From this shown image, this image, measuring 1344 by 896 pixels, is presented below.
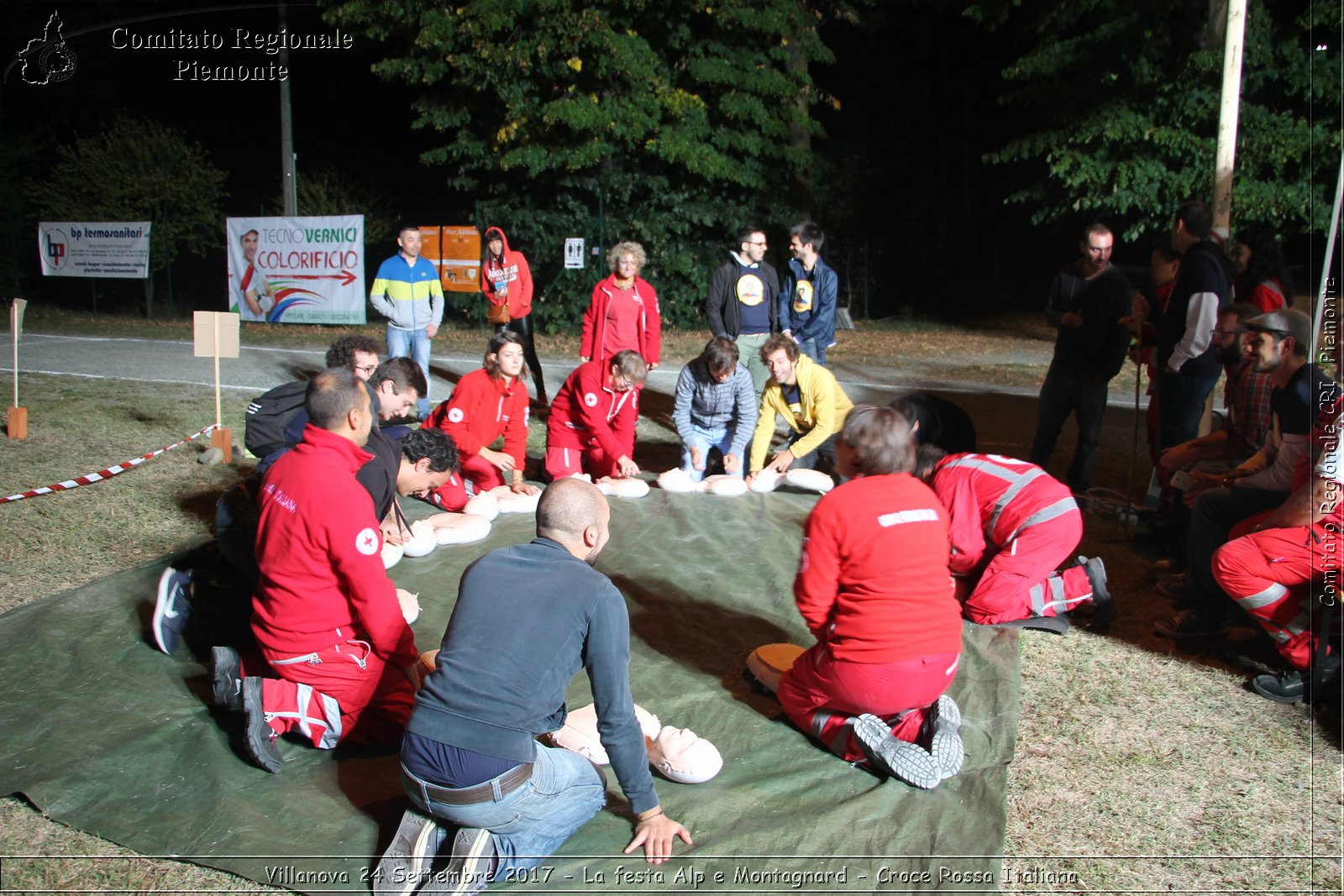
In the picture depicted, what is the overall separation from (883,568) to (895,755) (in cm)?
57

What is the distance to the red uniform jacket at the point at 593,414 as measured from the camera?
604 cm

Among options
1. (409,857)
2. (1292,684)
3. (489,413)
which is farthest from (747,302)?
(409,857)

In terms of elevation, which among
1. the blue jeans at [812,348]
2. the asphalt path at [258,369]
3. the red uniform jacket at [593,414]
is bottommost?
the asphalt path at [258,369]

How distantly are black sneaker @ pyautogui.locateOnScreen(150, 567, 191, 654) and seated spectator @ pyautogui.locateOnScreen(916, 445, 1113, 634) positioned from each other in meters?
3.09

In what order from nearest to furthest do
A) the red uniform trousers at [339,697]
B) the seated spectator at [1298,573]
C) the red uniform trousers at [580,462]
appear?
the red uniform trousers at [339,697], the seated spectator at [1298,573], the red uniform trousers at [580,462]

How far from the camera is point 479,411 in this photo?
231 inches

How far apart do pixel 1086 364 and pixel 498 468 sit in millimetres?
3702

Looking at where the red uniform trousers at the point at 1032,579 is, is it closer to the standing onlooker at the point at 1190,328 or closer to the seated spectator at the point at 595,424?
the standing onlooker at the point at 1190,328

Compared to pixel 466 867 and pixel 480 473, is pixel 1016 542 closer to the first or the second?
pixel 466 867

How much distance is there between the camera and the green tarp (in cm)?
255

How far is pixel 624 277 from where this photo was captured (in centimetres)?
719

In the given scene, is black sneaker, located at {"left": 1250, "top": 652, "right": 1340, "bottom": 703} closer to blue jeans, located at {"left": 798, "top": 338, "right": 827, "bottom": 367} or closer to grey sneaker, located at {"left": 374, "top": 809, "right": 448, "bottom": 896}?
grey sneaker, located at {"left": 374, "top": 809, "right": 448, "bottom": 896}

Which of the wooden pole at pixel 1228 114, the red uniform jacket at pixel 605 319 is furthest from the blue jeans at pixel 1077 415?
the red uniform jacket at pixel 605 319

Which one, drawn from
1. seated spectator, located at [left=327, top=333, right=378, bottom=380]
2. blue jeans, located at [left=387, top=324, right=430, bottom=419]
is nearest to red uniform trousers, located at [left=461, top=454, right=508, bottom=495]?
seated spectator, located at [left=327, top=333, right=378, bottom=380]
